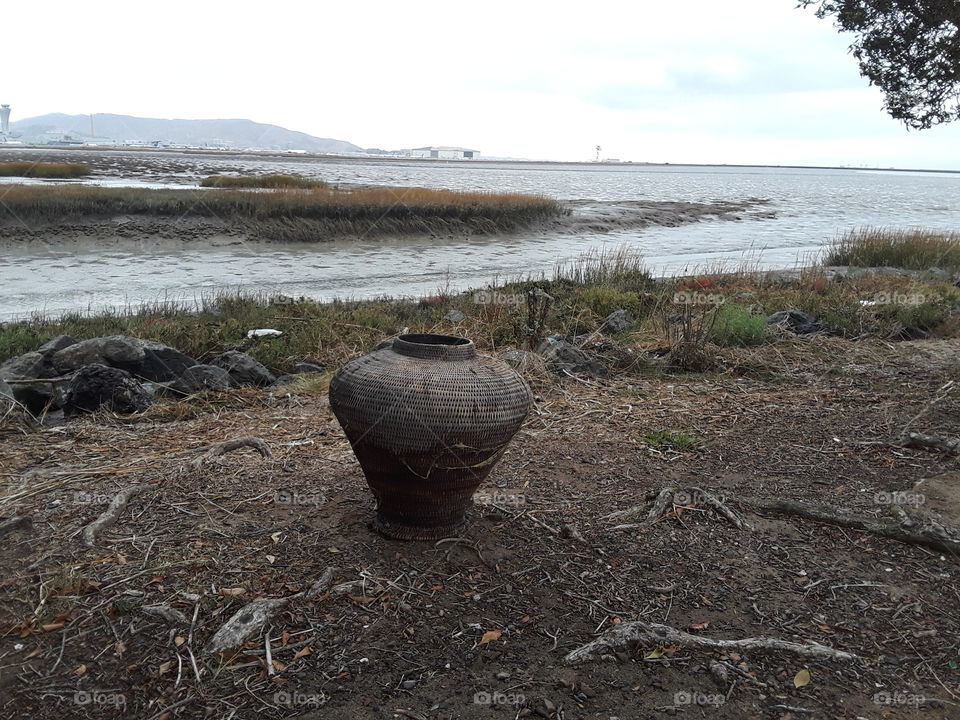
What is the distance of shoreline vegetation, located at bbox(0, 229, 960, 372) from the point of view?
32.0 feet

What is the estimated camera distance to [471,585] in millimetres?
3920

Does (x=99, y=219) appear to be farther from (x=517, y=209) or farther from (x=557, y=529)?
(x=557, y=529)

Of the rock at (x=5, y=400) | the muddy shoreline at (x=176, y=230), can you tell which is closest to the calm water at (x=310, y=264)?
the muddy shoreline at (x=176, y=230)

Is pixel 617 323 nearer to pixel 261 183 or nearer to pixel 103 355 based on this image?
pixel 103 355

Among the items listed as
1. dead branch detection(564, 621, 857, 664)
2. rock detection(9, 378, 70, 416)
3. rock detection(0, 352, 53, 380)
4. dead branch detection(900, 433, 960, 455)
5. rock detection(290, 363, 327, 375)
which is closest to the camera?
dead branch detection(564, 621, 857, 664)

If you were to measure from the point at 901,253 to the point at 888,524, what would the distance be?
19.8 metres

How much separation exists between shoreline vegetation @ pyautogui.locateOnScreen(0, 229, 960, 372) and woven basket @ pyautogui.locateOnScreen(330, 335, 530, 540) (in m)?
4.79

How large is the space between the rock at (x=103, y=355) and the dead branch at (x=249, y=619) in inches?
216

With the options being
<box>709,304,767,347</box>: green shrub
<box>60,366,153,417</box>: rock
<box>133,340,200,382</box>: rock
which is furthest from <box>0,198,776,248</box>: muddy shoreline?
<box>709,304,767,347</box>: green shrub

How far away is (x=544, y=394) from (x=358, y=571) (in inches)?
150

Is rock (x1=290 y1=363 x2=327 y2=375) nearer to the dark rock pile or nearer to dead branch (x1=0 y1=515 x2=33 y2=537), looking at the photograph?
the dark rock pile

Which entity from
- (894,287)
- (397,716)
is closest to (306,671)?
(397,716)

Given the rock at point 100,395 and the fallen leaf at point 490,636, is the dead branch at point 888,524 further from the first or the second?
the rock at point 100,395

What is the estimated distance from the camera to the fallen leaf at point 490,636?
3.51 m
